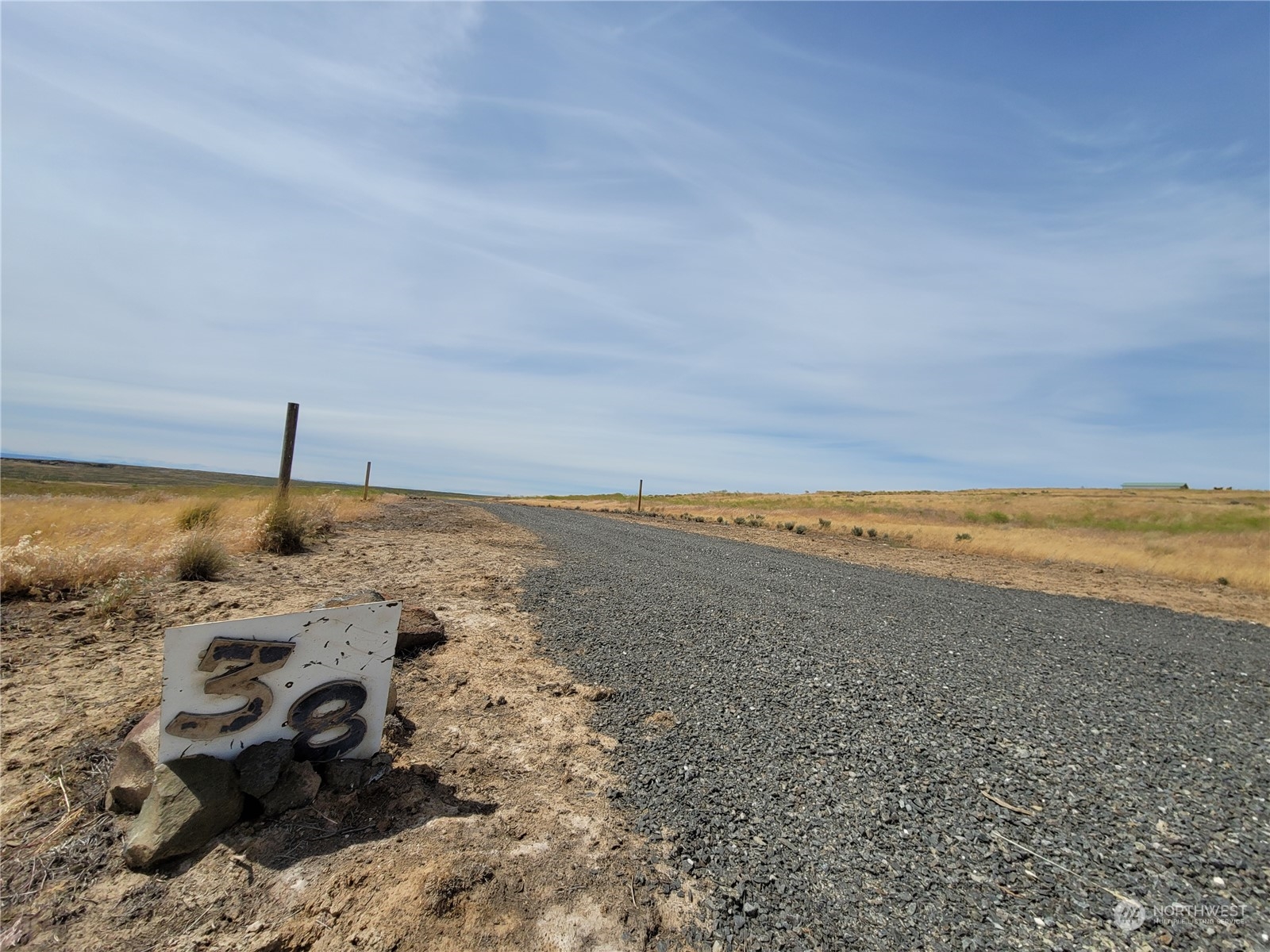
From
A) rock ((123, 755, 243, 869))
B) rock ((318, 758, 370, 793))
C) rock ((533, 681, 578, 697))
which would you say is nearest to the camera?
rock ((123, 755, 243, 869))

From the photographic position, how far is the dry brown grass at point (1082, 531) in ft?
54.1

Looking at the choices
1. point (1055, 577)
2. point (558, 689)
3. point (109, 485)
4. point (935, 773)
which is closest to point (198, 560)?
point (558, 689)

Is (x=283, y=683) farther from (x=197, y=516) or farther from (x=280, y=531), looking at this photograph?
(x=197, y=516)

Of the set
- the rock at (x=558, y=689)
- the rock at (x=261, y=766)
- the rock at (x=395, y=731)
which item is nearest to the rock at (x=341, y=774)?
the rock at (x=261, y=766)

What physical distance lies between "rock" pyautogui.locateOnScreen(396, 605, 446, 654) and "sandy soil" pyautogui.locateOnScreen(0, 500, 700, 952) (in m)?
0.38

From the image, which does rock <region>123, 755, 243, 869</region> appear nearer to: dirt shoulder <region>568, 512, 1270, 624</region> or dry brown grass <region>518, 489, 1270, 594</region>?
dirt shoulder <region>568, 512, 1270, 624</region>

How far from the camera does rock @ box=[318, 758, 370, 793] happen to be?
3109 millimetres

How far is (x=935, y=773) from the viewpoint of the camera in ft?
12.1

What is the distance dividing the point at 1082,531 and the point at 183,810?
119 feet

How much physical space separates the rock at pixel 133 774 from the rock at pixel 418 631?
2387mm

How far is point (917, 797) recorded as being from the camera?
11.1 feet

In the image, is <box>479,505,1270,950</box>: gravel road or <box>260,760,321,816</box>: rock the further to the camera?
<box>260,760,321,816</box>: rock

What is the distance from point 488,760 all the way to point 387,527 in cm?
1440


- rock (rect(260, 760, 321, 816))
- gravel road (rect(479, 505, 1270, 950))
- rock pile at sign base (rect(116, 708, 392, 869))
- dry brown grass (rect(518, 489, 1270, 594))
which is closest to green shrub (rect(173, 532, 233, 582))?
gravel road (rect(479, 505, 1270, 950))
